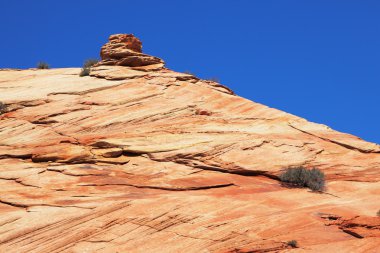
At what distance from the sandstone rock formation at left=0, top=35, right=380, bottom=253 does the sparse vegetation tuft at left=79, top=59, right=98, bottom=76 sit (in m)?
0.93

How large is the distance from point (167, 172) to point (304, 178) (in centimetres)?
470

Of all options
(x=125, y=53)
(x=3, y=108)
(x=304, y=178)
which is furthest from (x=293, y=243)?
(x=125, y=53)

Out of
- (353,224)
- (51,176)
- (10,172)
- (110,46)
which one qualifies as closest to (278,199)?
(353,224)

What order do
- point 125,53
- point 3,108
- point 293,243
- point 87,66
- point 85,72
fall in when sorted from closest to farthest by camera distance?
point 293,243 → point 3,108 → point 85,72 → point 125,53 → point 87,66

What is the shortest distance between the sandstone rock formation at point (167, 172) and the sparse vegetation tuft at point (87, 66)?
93 cm

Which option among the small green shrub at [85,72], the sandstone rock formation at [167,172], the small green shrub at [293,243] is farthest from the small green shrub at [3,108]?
the small green shrub at [293,243]

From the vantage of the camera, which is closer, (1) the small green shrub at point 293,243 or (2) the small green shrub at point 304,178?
(1) the small green shrub at point 293,243

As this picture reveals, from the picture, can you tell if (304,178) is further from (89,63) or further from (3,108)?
(89,63)

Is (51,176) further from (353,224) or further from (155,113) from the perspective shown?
(353,224)

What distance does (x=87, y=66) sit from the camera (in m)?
32.6

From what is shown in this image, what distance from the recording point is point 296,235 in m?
14.6

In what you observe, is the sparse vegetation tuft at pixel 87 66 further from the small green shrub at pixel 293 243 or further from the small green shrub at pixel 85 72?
the small green shrub at pixel 293 243

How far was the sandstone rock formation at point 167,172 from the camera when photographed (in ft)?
48.2

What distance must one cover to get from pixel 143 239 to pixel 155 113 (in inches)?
389
